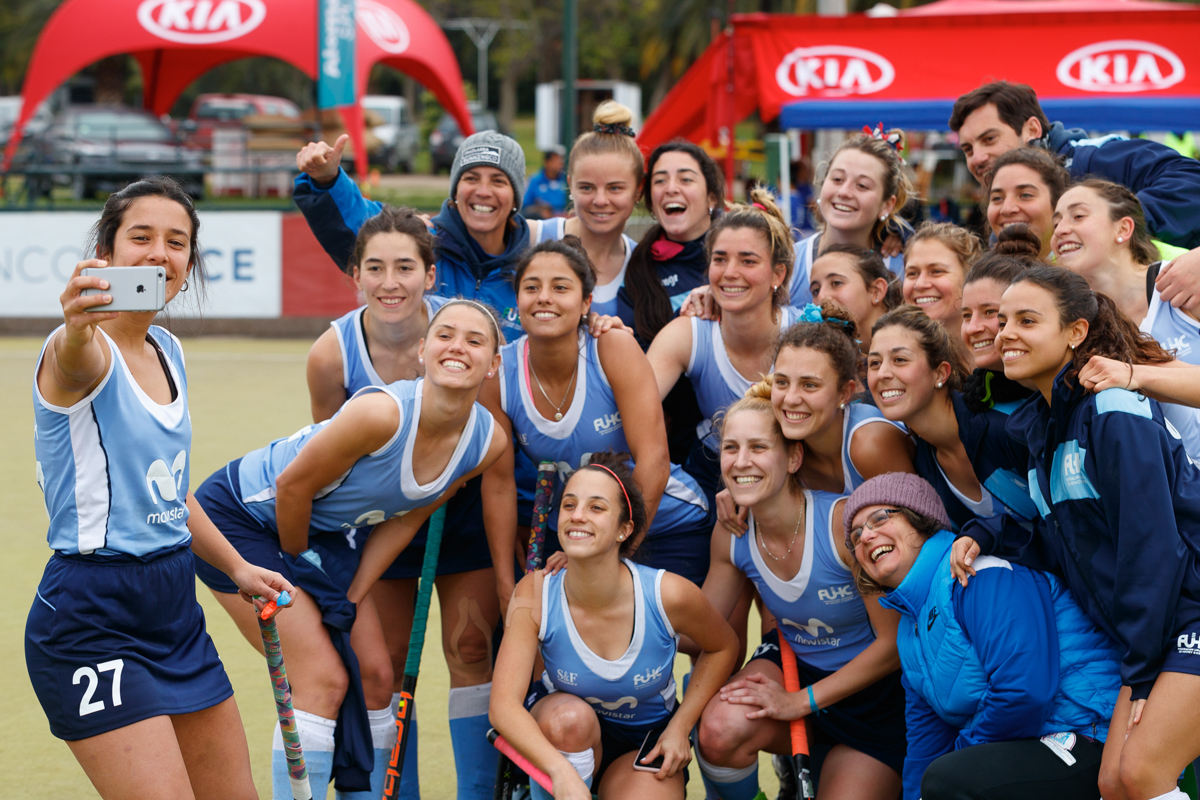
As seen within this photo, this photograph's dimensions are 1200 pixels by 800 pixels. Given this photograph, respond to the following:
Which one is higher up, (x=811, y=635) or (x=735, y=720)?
(x=811, y=635)

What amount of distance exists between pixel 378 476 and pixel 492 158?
1408mm

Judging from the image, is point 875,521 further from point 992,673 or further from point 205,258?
point 205,258

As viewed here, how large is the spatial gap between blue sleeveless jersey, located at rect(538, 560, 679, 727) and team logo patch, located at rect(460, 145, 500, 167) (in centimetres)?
163

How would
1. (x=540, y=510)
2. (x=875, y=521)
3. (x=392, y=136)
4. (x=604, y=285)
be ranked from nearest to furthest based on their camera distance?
1. (x=875, y=521)
2. (x=540, y=510)
3. (x=604, y=285)
4. (x=392, y=136)

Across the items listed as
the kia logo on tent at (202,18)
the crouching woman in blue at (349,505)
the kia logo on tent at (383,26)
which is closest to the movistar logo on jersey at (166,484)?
the crouching woman in blue at (349,505)

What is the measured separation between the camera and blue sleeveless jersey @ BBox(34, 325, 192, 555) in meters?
2.59

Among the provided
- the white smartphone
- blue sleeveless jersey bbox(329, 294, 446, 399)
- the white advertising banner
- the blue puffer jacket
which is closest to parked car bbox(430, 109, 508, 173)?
the white advertising banner

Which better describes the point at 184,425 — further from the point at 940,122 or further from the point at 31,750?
the point at 940,122

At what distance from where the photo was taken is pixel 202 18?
17.8m

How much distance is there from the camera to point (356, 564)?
3.65 m

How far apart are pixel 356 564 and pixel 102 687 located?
1122mm

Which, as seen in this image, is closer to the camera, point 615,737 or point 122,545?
point 122,545

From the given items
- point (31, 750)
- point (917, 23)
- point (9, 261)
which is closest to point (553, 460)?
point (31, 750)

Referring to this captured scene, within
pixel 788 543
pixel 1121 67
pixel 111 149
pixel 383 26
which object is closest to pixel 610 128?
pixel 788 543
